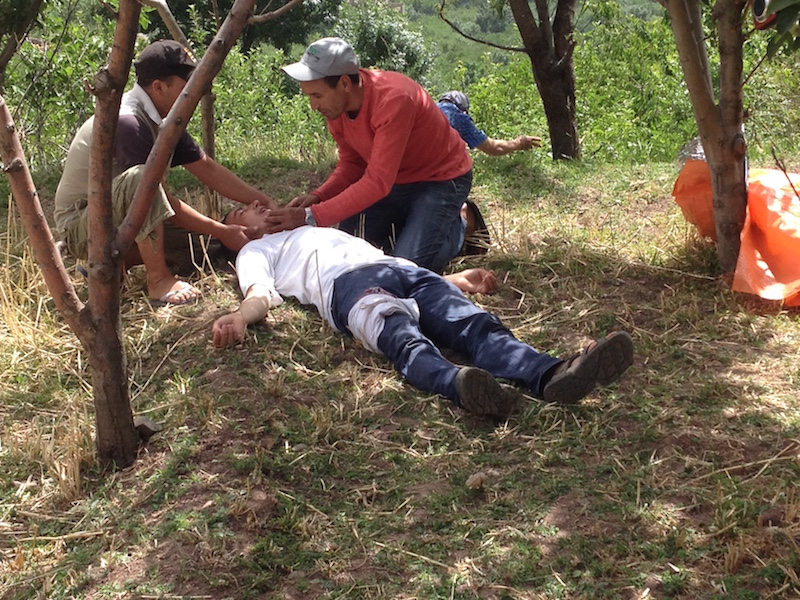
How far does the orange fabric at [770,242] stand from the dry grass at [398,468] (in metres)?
0.10

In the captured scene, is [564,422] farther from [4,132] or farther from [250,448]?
[4,132]

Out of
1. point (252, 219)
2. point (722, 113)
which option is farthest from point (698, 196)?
point (252, 219)

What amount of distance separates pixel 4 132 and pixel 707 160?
331 cm

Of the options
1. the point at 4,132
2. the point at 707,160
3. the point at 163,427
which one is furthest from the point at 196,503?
the point at 707,160

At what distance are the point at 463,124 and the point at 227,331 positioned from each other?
306 cm

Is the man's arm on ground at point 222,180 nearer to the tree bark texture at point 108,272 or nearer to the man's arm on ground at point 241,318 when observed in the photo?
the man's arm on ground at point 241,318

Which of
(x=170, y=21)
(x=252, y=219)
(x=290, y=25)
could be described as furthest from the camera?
(x=290, y=25)

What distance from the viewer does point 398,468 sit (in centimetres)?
307

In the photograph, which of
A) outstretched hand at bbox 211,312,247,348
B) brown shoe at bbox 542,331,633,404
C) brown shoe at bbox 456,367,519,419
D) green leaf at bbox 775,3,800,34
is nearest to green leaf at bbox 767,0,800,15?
green leaf at bbox 775,3,800,34

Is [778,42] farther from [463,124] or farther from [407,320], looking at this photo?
[463,124]

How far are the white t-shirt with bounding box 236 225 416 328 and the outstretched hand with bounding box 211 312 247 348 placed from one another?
0.84 feet

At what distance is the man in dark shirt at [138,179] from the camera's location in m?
4.24

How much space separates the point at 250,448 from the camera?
122 inches

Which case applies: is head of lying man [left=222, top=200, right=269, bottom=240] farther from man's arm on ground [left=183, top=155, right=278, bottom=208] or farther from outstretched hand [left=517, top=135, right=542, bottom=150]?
outstretched hand [left=517, top=135, right=542, bottom=150]
